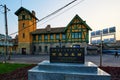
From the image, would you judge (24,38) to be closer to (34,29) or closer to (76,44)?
(34,29)

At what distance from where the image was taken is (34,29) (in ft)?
134

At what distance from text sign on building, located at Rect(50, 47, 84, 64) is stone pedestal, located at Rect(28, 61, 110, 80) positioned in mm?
393

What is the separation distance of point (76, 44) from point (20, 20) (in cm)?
1836

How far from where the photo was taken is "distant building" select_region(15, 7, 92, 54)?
33.6 metres

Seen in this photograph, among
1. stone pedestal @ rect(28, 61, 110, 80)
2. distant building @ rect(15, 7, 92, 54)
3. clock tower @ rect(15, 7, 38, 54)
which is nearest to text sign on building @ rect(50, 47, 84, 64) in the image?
stone pedestal @ rect(28, 61, 110, 80)

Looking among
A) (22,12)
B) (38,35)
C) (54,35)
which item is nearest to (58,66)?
(54,35)

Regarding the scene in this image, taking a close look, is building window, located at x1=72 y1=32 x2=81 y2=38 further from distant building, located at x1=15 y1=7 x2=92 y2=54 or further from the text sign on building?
the text sign on building

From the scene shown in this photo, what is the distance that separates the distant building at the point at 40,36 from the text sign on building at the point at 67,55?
83.7 feet

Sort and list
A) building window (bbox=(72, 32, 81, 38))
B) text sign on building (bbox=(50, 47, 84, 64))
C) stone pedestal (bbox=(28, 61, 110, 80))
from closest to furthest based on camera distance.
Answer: stone pedestal (bbox=(28, 61, 110, 80))
text sign on building (bbox=(50, 47, 84, 64))
building window (bbox=(72, 32, 81, 38))

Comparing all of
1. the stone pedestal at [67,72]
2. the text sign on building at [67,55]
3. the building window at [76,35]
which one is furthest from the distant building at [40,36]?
the stone pedestal at [67,72]

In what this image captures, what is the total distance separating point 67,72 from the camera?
696cm

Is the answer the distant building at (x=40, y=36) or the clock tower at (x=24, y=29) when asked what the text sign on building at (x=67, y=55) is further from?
the clock tower at (x=24, y=29)

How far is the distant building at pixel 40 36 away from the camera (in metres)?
33.6

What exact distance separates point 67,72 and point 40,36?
104 ft
